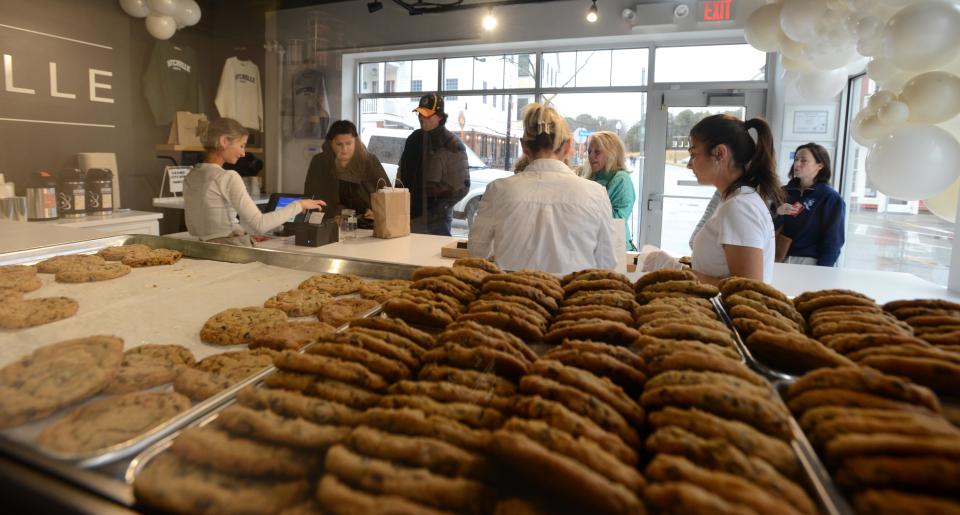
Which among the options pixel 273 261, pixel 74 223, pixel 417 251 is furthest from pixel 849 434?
pixel 74 223

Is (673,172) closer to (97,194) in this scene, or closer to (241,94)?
(241,94)

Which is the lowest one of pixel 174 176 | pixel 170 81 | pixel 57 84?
pixel 174 176

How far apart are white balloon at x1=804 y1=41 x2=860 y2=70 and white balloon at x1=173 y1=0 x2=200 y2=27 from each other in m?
4.97

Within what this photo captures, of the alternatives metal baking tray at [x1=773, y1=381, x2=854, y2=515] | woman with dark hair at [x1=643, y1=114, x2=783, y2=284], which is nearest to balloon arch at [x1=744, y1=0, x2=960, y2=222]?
woman with dark hair at [x1=643, y1=114, x2=783, y2=284]

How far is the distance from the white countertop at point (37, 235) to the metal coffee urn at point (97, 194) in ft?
7.15

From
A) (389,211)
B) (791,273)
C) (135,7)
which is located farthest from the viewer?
(135,7)

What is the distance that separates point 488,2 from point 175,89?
3.27 meters

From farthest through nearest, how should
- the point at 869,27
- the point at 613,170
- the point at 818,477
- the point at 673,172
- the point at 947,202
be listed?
1. the point at 673,172
2. the point at 613,170
3. the point at 947,202
4. the point at 869,27
5. the point at 818,477

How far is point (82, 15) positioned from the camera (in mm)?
4734

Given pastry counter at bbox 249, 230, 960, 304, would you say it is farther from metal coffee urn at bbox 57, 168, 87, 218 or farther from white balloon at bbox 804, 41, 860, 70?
metal coffee urn at bbox 57, 168, 87, 218

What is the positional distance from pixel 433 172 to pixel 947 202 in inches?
136

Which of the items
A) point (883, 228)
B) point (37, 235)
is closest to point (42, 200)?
point (37, 235)

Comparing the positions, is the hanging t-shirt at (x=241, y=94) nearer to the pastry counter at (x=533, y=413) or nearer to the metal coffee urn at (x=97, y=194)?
the metal coffee urn at (x=97, y=194)

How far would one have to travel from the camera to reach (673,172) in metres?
5.86
